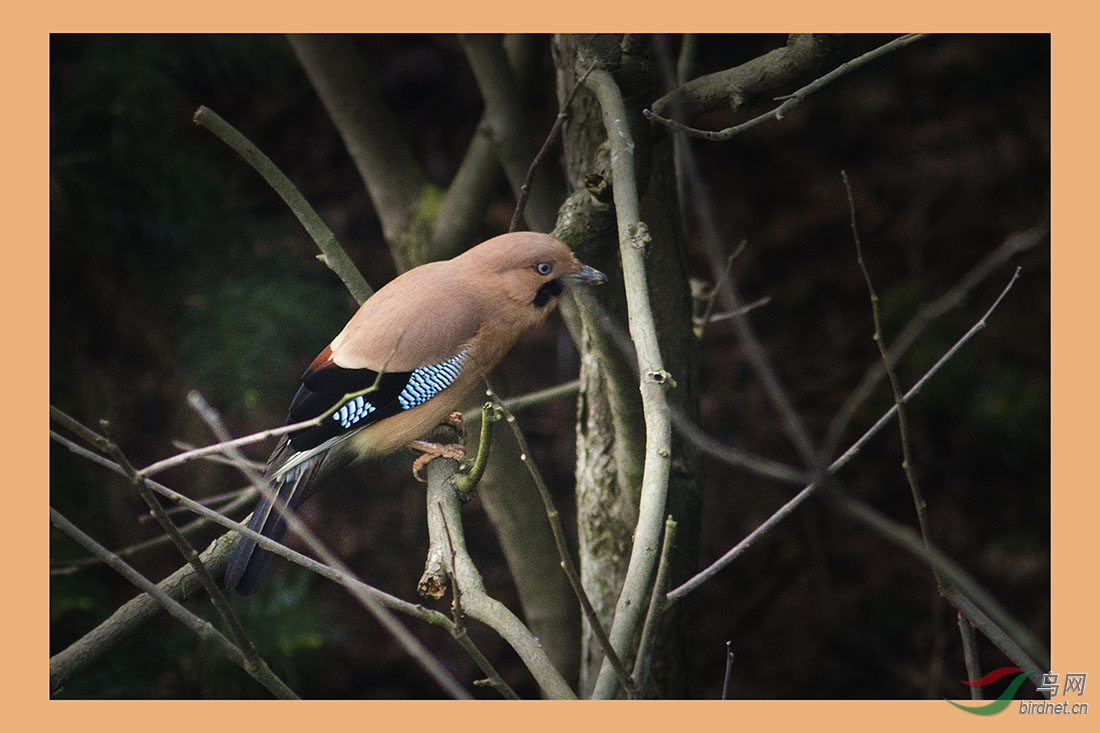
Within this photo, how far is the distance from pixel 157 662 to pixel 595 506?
111 cm

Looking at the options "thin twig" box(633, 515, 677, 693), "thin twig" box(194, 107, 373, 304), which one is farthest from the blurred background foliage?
"thin twig" box(633, 515, 677, 693)

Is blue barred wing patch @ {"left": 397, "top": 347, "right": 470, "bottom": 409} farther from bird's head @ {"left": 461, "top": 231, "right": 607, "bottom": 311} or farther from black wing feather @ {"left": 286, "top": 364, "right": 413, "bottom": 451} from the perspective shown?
bird's head @ {"left": 461, "top": 231, "right": 607, "bottom": 311}

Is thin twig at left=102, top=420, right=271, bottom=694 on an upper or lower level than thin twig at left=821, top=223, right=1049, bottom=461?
lower

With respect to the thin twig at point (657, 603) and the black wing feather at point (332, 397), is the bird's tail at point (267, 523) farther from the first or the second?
the thin twig at point (657, 603)

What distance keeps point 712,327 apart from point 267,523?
2599 mm

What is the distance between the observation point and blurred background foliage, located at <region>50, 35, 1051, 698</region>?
2531 mm

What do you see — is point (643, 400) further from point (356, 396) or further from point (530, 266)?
point (356, 396)

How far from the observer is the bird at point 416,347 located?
176cm

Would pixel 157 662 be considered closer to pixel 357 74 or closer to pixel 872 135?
pixel 357 74

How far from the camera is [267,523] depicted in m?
1.72

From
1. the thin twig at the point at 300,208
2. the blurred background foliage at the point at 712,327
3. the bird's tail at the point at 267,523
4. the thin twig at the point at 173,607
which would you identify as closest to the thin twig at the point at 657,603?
the thin twig at the point at 173,607

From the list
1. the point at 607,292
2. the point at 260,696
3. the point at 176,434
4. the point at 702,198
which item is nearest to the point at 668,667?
the point at 607,292

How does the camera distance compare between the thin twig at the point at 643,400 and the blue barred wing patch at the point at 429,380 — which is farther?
the blue barred wing patch at the point at 429,380

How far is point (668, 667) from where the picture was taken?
2.26 m
